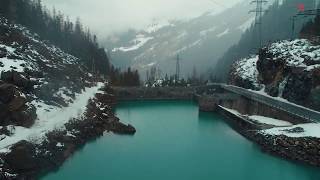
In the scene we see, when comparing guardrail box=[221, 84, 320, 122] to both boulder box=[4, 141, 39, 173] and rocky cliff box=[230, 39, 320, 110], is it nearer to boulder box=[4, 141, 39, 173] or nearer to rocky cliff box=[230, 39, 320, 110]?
rocky cliff box=[230, 39, 320, 110]

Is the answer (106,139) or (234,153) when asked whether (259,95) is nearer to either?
(234,153)

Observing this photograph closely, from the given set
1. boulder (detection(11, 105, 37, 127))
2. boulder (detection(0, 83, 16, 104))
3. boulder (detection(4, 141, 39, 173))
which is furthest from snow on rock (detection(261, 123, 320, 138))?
boulder (detection(0, 83, 16, 104))

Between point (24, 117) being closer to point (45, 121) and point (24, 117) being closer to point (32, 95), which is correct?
point (45, 121)

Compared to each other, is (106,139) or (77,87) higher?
(77,87)

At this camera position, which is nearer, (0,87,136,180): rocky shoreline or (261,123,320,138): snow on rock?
(0,87,136,180): rocky shoreline

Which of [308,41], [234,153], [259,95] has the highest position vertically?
[308,41]

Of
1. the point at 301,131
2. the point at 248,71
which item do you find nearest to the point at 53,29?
the point at 248,71

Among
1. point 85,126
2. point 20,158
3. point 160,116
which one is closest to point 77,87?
point 160,116
